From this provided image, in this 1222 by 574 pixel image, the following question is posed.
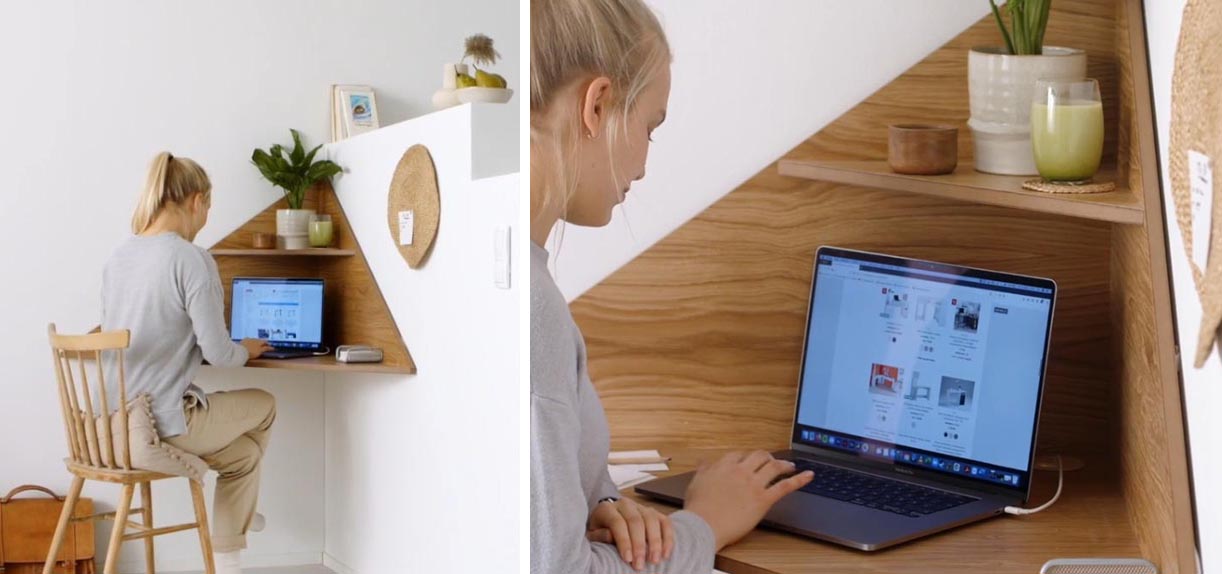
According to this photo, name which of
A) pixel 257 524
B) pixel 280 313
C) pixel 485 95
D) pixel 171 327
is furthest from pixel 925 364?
pixel 257 524

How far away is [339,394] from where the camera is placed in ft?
6.14

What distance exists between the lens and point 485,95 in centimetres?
168

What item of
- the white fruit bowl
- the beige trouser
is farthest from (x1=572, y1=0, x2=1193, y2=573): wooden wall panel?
the beige trouser

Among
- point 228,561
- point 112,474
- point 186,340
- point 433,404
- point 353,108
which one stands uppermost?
point 353,108

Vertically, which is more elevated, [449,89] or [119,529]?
[449,89]

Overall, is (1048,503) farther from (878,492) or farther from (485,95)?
(485,95)

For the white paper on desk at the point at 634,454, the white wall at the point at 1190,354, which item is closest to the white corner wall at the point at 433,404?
the white paper on desk at the point at 634,454

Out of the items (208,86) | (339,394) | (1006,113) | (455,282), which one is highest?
(208,86)

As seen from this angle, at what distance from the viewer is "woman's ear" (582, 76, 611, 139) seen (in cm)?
79

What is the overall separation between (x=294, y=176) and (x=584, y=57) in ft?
3.65

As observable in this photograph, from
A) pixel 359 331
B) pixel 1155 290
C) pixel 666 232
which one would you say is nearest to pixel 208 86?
pixel 359 331

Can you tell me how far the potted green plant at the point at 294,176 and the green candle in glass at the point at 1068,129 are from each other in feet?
4.30

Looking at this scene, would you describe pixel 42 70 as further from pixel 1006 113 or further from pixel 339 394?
pixel 1006 113

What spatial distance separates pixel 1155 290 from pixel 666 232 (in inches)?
15.0
